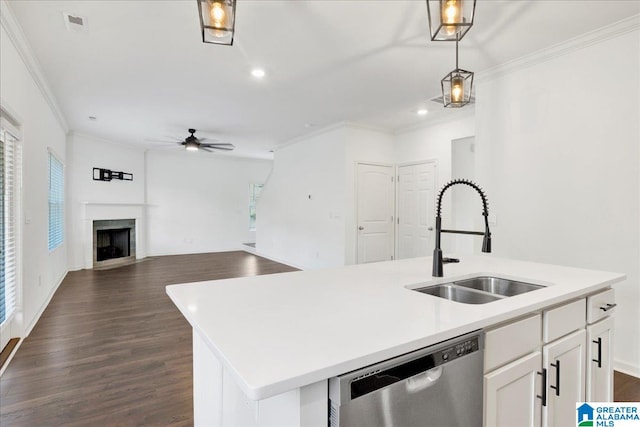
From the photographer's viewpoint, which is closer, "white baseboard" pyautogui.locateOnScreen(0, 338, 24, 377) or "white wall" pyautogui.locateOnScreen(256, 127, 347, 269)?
"white baseboard" pyautogui.locateOnScreen(0, 338, 24, 377)

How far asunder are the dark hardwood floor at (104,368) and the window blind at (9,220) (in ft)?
1.60

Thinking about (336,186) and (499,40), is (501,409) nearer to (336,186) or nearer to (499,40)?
(499,40)

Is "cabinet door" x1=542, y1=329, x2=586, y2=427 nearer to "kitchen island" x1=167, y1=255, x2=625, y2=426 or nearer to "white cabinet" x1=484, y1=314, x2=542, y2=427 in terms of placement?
"white cabinet" x1=484, y1=314, x2=542, y2=427

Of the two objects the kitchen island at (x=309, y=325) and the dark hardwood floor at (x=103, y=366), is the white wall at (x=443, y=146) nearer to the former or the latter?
the kitchen island at (x=309, y=325)

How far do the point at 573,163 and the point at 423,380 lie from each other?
2.81m

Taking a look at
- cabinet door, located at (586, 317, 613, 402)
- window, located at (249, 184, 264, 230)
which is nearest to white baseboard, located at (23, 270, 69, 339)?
cabinet door, located at (586, 317, 613, 402)

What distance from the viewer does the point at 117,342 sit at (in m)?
2.99

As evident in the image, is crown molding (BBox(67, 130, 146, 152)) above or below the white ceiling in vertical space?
below

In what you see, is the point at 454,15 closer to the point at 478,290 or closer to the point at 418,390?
the point at 478,290

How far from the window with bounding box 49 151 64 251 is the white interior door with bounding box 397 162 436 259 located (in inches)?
214

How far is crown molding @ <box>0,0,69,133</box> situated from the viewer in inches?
93.9

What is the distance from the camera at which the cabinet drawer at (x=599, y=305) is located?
1.56 meters

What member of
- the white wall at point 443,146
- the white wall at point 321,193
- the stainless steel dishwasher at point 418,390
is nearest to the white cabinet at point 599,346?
the stainless steel dishwasher at point 418,390

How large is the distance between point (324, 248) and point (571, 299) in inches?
177
